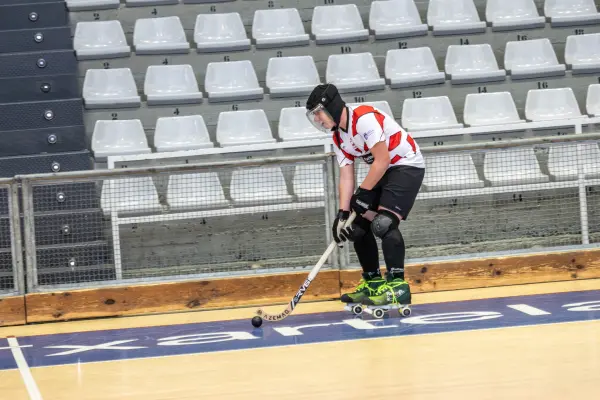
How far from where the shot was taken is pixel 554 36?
1248cm

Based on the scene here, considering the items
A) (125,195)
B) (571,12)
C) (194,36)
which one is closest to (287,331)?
(125,195)

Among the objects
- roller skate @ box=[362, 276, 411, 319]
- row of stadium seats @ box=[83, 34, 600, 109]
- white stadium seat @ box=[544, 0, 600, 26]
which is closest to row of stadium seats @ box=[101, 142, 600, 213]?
roller skate @ box=[362, 276, 411, 319]

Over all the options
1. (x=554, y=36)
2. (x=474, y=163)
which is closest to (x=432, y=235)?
(x=474, y=163)

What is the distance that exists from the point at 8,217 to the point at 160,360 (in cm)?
242

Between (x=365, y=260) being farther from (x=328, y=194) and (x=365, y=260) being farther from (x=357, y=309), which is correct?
(x=328, y=194)

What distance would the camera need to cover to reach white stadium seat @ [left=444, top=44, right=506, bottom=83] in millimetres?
11625

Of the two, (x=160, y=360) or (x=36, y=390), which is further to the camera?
(x=160, y=360)

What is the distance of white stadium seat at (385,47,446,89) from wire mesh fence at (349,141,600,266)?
2606mm

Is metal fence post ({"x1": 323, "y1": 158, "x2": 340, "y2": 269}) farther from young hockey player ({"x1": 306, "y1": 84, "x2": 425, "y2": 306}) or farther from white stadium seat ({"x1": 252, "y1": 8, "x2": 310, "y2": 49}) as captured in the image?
white stadium seat ({"x1": 252, "y1": 8, "x2": 310, "y2": 49})

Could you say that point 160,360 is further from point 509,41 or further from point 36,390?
point 509,41

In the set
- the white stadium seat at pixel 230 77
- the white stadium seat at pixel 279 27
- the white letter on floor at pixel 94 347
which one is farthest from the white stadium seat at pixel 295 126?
the white letter on floor at pixel 94 347

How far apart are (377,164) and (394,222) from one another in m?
0.45

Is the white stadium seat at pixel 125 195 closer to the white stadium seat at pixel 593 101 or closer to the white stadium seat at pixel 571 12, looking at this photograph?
the white stadium seat at pixel 593 101

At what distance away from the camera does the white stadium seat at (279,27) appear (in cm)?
1175
